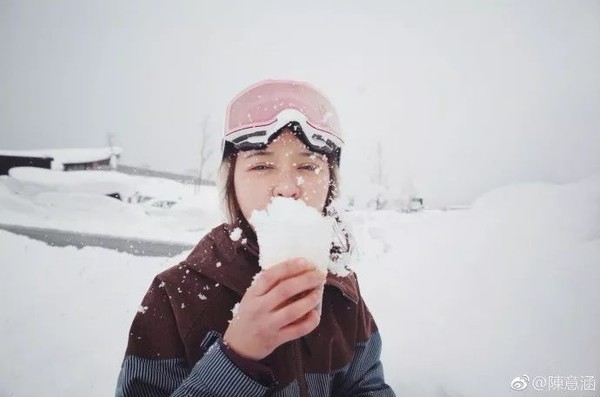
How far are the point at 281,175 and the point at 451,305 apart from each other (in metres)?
3.67

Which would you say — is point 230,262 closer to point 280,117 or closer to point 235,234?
point 235,234

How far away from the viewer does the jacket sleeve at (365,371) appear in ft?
5.44

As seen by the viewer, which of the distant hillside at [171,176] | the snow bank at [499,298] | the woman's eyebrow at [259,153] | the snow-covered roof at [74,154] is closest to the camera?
the woman's eyebrow at [259,153]

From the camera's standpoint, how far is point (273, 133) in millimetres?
1576

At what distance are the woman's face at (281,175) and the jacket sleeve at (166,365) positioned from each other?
0.62 metres

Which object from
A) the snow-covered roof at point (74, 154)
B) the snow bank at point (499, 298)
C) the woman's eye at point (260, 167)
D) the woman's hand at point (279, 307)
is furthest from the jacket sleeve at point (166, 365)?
the snow-covered roof at point (74, 154)

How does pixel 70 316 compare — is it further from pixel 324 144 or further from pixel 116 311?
pixel 324 144

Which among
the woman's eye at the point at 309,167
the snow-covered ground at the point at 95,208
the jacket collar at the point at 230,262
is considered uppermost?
the woman's eye at the point at 309,167

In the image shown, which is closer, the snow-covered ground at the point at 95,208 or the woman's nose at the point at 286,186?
the woman's nose at the point at 286,186

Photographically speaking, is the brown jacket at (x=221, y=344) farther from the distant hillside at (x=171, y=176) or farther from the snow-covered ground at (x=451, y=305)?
the distant hillside at (x=171, y=176)

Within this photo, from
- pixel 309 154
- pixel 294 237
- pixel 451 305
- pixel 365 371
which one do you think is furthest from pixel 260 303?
pixel 451 305

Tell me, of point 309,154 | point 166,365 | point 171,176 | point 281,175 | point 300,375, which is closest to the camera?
point 300,375

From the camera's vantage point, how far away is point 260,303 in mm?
961

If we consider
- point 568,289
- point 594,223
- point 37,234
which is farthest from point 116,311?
point 37,234
